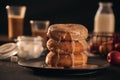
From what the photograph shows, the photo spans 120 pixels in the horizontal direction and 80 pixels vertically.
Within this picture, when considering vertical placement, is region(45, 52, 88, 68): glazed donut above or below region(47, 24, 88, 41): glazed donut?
below

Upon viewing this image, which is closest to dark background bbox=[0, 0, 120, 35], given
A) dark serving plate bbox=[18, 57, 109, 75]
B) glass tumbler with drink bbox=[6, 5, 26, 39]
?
glass tumbler with drink bbox=[6, 5, 26, 39]

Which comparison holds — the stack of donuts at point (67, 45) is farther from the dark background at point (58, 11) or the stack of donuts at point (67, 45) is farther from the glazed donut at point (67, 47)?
the dark background at point (58, 11)

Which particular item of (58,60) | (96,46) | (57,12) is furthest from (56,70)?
(57,12)

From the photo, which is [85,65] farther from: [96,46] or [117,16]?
[117,16]

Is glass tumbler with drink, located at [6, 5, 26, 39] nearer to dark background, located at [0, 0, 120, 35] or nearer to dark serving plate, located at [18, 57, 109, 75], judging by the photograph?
dark background, located at [0, 0, 120, 35]

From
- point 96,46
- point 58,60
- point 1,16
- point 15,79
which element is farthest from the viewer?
point 1,16
